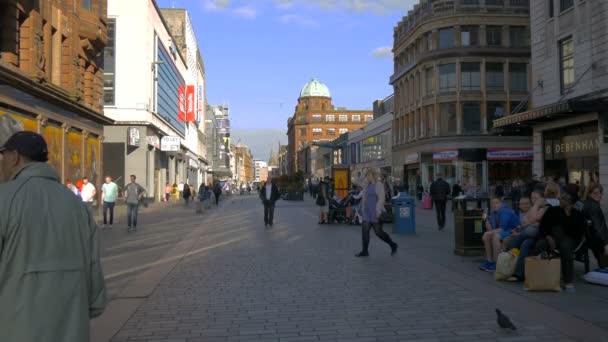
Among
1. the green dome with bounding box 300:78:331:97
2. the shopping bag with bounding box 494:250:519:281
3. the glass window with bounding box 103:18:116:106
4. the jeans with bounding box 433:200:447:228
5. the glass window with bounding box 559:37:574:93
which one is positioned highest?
the green dome with bounding box 300:78:331:97

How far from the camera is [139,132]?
129ft

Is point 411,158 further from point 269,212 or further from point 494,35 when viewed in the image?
point 269,212

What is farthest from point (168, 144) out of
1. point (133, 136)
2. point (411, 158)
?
point (411, 158)

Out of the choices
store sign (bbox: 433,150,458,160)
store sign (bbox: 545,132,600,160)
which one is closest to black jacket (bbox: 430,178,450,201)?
store sign (bbox: 545,132,600,160)

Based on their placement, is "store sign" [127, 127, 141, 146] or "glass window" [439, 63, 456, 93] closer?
"store sign" [127, 127, 141, 146]

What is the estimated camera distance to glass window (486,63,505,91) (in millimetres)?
46875

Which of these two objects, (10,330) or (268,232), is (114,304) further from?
(268,232)

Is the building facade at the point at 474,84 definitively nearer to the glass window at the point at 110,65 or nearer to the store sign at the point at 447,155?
the store sign at the point at 447,155

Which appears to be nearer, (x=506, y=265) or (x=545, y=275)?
(x=545, y=275)

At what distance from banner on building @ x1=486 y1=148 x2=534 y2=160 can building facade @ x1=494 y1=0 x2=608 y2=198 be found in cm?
1705

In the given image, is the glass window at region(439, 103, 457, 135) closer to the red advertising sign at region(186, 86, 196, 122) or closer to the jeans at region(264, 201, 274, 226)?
the red advertising sign at region(186, 86, 196, 122)

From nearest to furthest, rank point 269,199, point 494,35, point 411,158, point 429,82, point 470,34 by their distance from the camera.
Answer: point 269,199
point 470,34
point 494,35
point 429,82
point 411,158

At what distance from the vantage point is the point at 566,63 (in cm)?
2531

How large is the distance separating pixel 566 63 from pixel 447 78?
2184 centimetres
